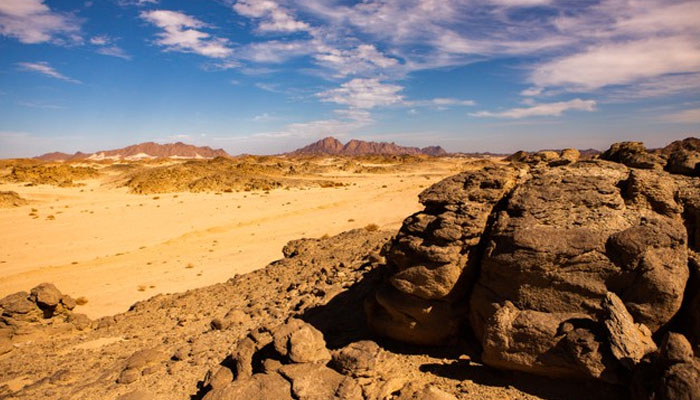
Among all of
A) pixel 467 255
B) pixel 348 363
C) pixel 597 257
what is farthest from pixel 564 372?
pixel 348 363

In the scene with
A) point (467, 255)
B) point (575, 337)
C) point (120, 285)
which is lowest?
point (120, 285)

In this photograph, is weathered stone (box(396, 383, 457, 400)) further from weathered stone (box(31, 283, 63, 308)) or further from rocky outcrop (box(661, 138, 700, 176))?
weathered stone (box(31, 283, 63, 308))

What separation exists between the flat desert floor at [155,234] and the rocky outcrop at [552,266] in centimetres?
1150

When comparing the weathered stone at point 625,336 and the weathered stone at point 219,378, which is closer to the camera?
the weathered stone at point 625,336

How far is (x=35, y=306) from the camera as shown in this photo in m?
11.0

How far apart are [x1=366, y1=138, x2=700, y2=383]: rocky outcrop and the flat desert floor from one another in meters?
11.5

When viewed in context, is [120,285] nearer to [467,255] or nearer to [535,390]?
[467,255]

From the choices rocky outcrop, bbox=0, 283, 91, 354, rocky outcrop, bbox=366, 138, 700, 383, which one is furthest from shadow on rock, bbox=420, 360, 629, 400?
→ rocky outcrop, bbox=0, 283, 91, 354

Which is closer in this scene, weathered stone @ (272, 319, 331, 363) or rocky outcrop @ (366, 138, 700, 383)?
rocky outcrop @ (366, 138, 700, 383)

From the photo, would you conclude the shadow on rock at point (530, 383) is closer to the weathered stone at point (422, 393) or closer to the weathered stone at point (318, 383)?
the weathered stone at point (422, 393)

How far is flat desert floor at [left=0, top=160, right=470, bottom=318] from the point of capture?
15.9m

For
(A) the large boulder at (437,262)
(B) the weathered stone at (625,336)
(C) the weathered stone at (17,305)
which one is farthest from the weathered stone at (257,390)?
(C) the weathered stone at (17,305)

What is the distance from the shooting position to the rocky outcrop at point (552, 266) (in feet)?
15.9

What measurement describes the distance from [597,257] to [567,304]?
779 mm
